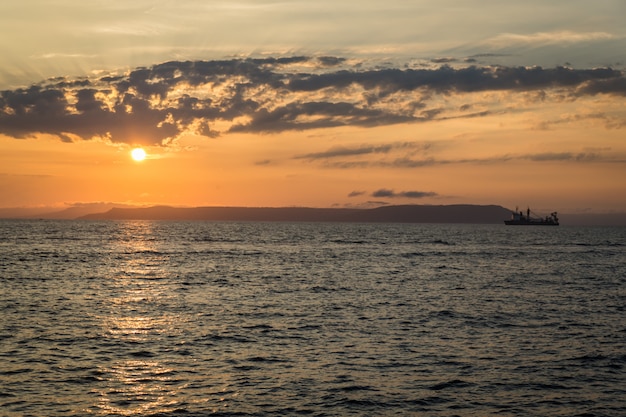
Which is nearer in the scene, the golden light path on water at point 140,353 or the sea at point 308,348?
the golden light path on water at point 140,353

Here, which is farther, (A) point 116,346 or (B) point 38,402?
(A) point 116,346

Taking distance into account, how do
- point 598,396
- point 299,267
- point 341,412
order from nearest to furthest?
1. point 341,412
2. point 598,396
3. point 299,267

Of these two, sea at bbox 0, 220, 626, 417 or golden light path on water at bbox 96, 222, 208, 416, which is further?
sea at bbox 0, 220, 626, 417

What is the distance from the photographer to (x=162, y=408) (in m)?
23.1

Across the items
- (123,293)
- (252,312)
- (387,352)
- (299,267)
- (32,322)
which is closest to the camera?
(387,352)

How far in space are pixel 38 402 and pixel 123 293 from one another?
34589mm

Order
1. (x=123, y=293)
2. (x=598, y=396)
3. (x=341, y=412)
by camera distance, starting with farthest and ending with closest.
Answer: (x=123, y=293) → (x=598, y=396) → (x=341, y=412)

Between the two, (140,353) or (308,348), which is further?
(308,348)

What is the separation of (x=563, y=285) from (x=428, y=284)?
558 inches

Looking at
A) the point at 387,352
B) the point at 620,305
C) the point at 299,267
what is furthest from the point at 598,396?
the point at 299,267

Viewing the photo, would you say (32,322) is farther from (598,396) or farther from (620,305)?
(620,305)

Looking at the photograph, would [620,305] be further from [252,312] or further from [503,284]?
[252,312]

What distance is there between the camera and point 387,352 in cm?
3238

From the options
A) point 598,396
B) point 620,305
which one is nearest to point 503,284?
point 620,305
